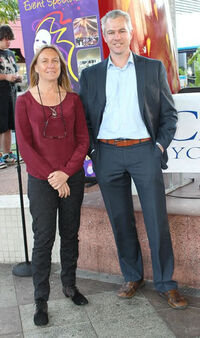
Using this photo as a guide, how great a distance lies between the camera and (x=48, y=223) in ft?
10.2

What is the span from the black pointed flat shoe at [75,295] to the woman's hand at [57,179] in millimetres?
891

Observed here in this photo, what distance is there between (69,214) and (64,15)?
7.28ft

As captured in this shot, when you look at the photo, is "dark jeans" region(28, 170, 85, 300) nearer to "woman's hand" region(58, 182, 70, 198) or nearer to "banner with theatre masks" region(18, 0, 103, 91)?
"woman's hand" region(58, 182, 70, 198)

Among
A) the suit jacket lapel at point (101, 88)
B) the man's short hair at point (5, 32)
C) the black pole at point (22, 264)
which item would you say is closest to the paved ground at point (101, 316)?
the black pole at point (22, 264)

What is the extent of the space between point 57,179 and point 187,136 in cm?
140

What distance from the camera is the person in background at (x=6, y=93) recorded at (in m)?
5.91

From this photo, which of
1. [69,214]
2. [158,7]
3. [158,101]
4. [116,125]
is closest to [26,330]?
[69,214]

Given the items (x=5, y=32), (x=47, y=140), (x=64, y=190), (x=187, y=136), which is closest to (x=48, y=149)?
(x=47, y=140)

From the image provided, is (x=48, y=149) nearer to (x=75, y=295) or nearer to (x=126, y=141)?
(x=126, y=141)

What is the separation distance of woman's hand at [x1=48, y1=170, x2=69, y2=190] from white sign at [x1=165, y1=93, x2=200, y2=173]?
1.31 metres

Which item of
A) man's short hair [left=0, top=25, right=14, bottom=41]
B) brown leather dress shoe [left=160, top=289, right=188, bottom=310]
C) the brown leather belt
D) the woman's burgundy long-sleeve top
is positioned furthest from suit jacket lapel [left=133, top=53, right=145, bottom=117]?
man's short hair [left=0, top=25, right=14, bottom=41]

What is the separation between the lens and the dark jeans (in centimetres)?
307

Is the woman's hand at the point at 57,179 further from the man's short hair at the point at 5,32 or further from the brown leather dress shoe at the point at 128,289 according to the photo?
the man's short hair at the point at 5,32

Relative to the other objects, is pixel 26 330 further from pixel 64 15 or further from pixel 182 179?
pixel 64 15
